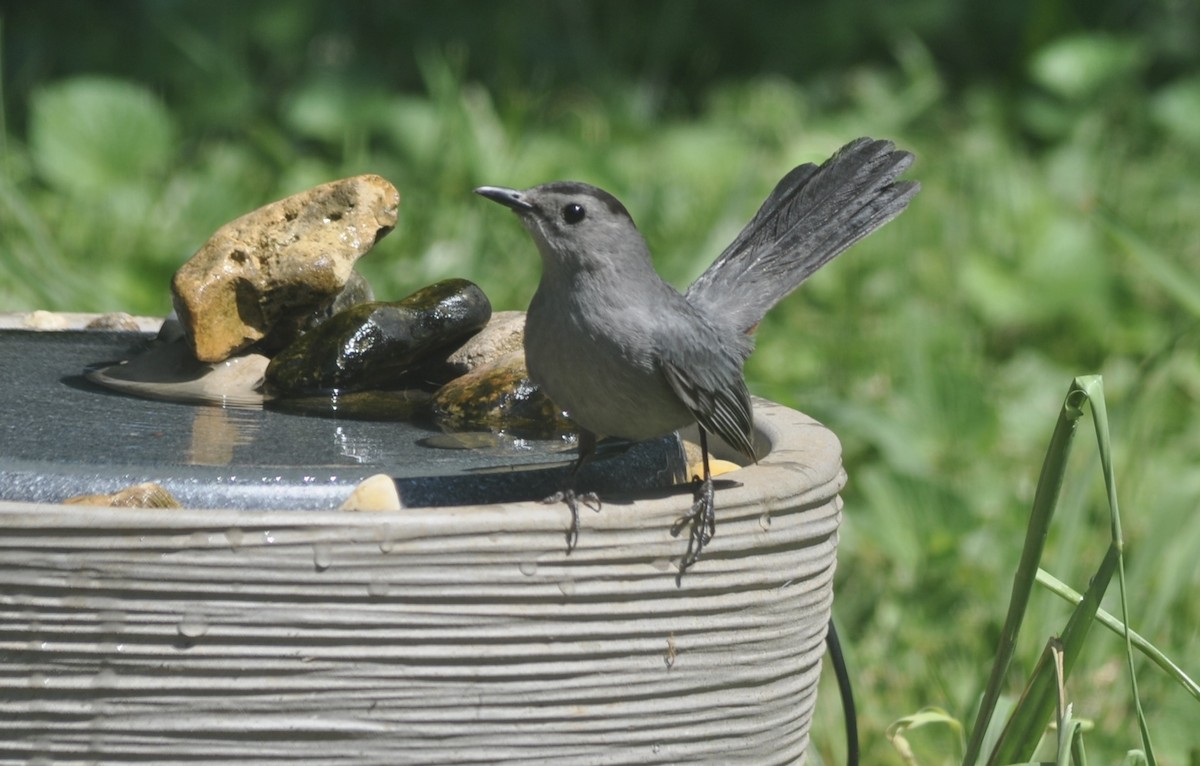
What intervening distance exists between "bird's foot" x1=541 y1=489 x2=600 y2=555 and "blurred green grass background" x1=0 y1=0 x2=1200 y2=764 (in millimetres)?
1219

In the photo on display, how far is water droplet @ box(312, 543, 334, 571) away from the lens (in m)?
1.41

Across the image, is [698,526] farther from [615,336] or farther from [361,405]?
[361,405]

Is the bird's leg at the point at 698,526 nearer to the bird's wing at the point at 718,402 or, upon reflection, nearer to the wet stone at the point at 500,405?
the bird's wing at the point at 718,402

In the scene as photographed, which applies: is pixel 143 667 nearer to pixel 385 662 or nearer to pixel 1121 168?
pixel 385 662

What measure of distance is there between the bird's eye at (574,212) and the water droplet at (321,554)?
0.67m

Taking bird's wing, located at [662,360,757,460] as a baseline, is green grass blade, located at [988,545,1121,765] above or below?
below

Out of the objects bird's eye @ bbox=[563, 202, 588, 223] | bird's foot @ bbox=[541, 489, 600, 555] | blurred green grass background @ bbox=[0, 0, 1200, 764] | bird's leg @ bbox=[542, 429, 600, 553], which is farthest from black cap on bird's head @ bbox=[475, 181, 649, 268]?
blurred green grass background @ bbox=[0, 0, 1200, 764]

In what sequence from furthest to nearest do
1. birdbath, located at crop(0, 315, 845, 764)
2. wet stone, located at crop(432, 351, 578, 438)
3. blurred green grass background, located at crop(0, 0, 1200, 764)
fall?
1. blurred green grass background, located at crop(0, 0, 1200, 764)
2. wet stone, located at crop(432, 351, 578, 438)
3. birdbath, located at crop(0, 315, 845, 764)

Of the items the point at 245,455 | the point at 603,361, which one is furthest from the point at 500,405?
the point at 245,455

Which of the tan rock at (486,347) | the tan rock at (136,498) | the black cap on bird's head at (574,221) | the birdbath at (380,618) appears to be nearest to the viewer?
the birdbath at (380,618)

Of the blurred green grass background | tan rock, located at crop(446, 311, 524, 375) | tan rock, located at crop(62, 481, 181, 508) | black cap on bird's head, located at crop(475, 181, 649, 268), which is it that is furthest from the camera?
the blurred green grass background

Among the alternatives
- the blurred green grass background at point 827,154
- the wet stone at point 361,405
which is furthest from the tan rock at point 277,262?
the blurred green grass background at point 827,154

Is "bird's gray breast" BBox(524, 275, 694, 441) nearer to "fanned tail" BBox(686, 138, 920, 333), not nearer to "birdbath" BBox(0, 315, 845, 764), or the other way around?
"birdbath" BBox(0, 315, 845, 764)

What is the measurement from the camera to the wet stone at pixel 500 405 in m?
2.04
